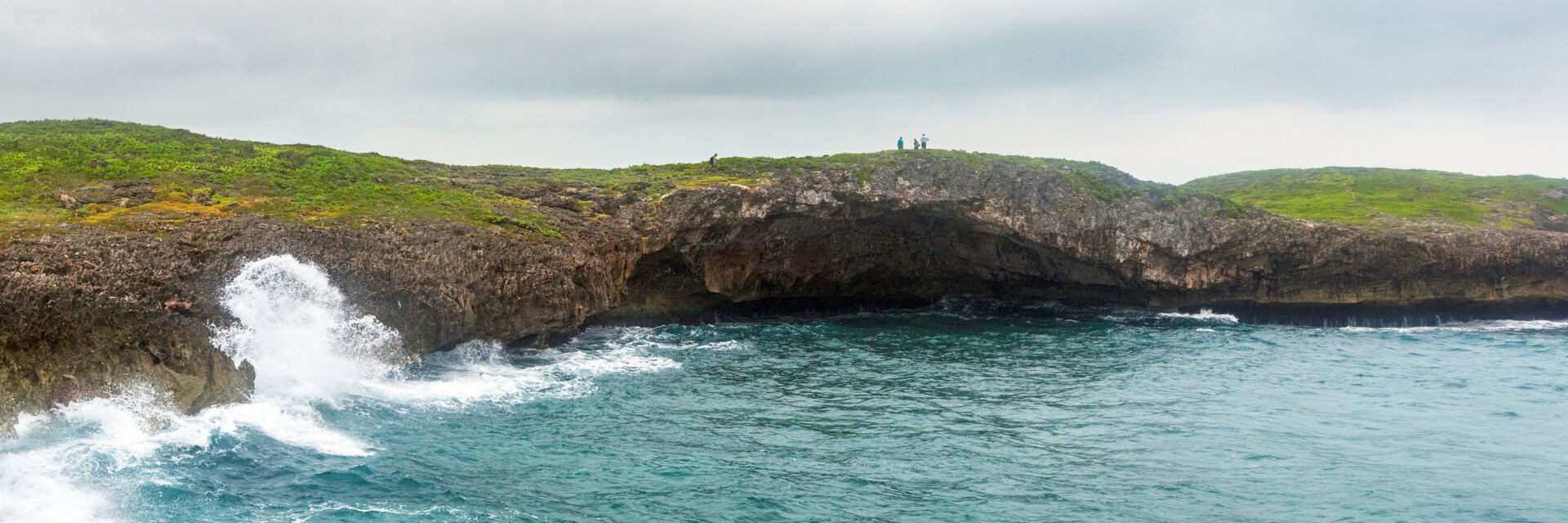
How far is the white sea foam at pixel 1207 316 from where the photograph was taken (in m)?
45.5

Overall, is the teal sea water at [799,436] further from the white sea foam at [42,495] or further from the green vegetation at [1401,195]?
the green vegetation at [1401,195]

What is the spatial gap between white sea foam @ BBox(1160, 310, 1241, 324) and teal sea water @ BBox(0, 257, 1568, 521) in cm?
839

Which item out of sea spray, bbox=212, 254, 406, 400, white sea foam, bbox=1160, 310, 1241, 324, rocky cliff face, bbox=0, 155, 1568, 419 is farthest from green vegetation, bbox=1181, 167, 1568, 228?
sea spray, bbox=212, 254, 406, 400

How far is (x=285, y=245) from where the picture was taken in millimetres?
29109

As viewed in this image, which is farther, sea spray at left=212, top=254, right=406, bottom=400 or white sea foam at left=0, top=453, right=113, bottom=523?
sea spray at left=212, top=254, right=406, bottom=400

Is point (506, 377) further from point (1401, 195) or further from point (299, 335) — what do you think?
point (1401, 195)

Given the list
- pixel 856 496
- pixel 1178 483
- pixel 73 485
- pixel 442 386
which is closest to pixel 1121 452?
pixel 1178 483

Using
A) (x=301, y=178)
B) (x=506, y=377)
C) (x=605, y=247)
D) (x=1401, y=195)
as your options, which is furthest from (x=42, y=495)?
(x=1401, y=195)

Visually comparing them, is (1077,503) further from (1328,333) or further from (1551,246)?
(1551,246)

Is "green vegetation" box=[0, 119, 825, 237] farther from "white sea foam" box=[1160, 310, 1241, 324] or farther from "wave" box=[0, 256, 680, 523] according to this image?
"white sea foam" box=[1160, 310, 1241, 324]

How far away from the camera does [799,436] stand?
78.4 feet

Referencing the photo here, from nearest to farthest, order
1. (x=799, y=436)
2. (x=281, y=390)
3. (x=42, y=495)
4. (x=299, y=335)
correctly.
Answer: (x=42, y=495) < (x=799, y=436) < (x=281, y=390) < (x=299, y=335)

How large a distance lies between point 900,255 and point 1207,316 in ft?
52.9

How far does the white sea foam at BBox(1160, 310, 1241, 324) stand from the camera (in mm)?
45531
